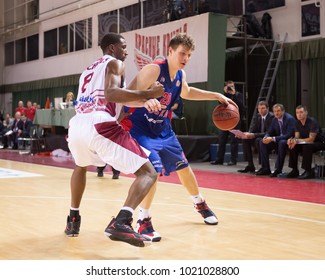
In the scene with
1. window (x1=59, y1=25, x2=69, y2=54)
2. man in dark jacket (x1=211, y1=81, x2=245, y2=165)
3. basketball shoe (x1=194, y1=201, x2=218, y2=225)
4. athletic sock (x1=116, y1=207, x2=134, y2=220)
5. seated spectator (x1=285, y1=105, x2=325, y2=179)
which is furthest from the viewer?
window (x1=59, y1=25, x2=69, y2=54)

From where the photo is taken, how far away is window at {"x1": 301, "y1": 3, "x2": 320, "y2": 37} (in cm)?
1274

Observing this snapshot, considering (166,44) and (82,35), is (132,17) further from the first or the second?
(166,44)

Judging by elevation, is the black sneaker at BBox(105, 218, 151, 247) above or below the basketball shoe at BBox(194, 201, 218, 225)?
above

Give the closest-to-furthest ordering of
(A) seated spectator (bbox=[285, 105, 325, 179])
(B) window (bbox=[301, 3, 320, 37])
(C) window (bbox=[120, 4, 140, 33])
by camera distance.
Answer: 1. (A) seated spectator (bbox=[285, 105, 325, 179])
2. (B) window (bbox=[301, 3, 320, 37])
3. (C) window (bbox=[120, 4, 140, 33])

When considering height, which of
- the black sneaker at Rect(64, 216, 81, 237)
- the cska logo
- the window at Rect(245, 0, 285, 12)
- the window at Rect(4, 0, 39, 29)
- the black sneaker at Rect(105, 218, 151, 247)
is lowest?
the black sneaker at Rect(64, 216, 81, 237)

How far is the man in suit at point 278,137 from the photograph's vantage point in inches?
337

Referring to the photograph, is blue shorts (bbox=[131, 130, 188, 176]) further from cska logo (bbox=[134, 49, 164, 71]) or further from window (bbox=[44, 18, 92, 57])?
window (bbox=[44, 18, 92, 57])

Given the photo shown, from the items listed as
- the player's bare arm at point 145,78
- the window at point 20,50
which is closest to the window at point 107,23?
the window at point 20,50

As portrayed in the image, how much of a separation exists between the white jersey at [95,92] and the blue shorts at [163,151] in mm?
447

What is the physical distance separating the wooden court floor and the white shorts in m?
0.64

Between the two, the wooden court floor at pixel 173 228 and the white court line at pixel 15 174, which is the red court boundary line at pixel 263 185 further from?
the white court line at pixel 15 174

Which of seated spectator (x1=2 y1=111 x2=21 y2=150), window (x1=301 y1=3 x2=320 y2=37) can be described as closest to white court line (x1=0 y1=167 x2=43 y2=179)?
seated spectator (x1=2 y1=111 x2=21 y2=150)
